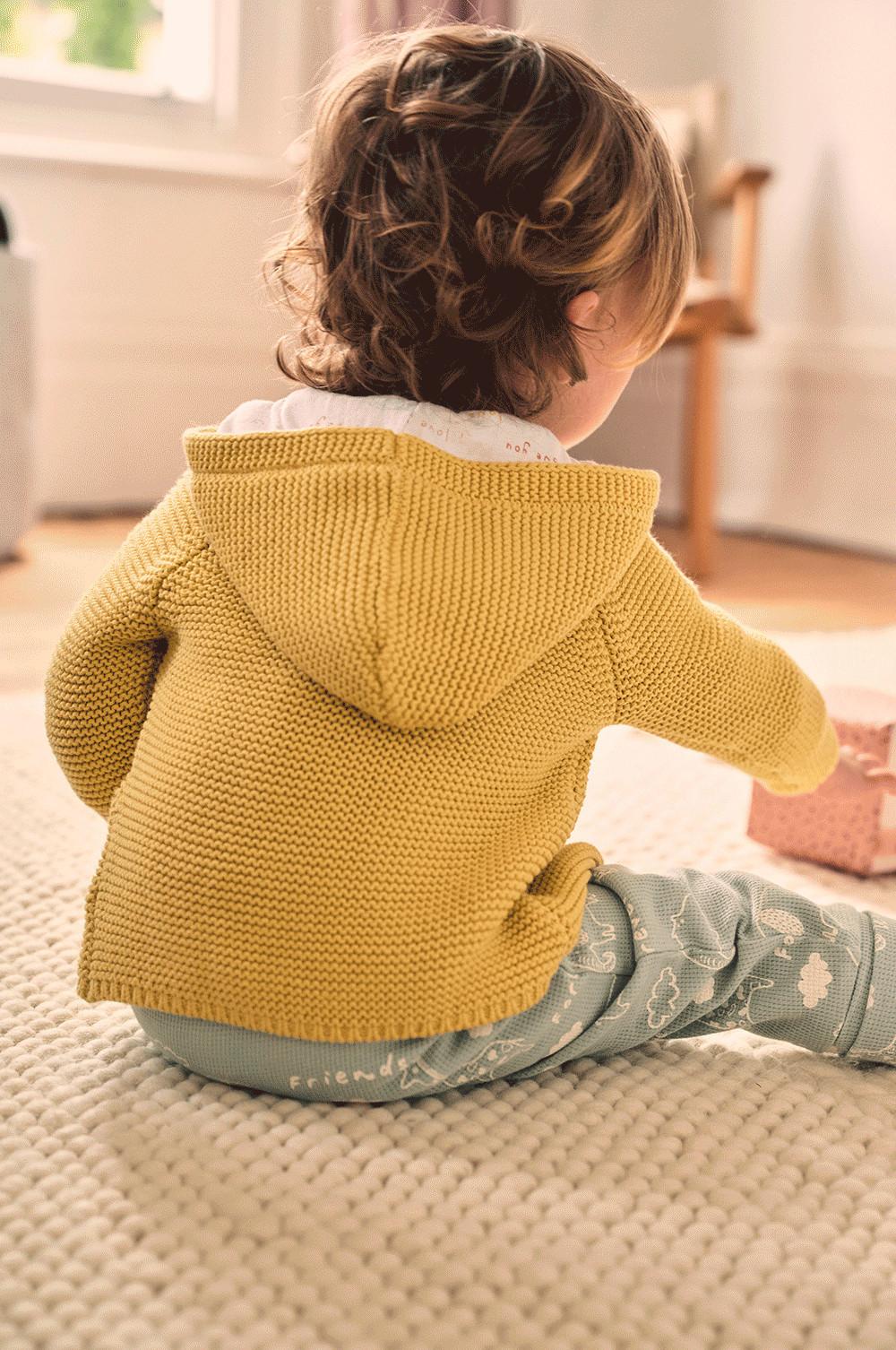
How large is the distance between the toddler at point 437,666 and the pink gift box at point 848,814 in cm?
26

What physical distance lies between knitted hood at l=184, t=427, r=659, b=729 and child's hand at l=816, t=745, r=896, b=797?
0.39 m

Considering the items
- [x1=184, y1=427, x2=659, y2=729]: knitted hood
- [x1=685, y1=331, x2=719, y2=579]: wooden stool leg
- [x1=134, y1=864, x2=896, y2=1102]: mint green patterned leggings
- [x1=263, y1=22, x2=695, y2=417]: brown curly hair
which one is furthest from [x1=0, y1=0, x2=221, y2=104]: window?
[x1=134, y1=864, x2=896, y2=1102]: mint green patterned leggings

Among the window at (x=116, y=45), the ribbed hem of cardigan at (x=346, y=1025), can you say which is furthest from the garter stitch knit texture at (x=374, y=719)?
the window at (x=116, y=45)

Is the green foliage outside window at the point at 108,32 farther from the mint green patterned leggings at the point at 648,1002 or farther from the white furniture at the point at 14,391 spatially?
the mint green patterned leggings at the point at 648,1002

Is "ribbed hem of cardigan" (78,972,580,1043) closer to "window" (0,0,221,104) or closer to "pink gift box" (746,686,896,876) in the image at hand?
"pink gift box" (746,686,896,876)

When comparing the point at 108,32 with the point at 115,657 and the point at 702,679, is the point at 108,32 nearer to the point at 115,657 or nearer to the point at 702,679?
the point at 115,657

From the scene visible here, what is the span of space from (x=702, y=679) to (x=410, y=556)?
0.61ft

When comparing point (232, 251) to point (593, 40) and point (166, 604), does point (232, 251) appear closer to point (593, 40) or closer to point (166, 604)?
point (593, 40)

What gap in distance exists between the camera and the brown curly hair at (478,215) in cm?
68

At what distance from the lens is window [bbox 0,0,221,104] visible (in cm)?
267

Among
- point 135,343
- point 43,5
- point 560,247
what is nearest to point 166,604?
point 560,247

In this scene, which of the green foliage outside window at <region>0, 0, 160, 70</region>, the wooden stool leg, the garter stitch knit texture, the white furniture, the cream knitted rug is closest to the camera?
the cream knitted rug

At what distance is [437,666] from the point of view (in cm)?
64

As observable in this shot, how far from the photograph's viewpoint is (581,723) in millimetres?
708
